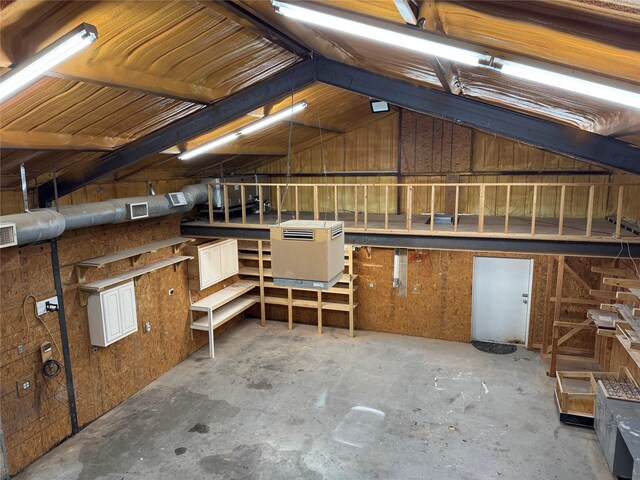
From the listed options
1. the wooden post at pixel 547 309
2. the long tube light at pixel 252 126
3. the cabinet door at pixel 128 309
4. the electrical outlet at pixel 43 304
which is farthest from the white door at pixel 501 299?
the electrical outlet at pixel 43 304

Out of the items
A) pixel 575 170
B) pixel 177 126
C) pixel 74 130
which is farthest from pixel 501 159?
pixel 74 130

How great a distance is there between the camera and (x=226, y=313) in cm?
875

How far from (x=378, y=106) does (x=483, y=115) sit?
456 cm

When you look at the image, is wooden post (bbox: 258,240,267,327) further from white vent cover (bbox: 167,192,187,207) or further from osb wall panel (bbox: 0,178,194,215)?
white vent cover (bbox: 167,192,187,207)

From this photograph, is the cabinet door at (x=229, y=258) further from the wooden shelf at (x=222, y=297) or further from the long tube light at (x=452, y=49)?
the long tube light at (x=452, y=49)

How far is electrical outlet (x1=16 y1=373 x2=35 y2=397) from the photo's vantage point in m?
5.24

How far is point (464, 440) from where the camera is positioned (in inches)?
221

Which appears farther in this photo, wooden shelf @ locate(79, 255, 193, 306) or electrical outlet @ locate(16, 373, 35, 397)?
wooden shelf @ locate(79, 255, 193, 306)

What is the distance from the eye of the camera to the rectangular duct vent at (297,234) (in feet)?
11.3

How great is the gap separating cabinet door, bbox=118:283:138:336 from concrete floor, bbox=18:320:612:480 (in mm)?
1233

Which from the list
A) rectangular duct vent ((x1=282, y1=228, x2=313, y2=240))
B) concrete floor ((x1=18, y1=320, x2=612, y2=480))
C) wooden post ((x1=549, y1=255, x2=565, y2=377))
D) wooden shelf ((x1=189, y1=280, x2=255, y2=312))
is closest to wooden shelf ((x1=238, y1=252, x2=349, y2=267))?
wooden shelf ((x1=189, y1=280, x2=255, y2=312))

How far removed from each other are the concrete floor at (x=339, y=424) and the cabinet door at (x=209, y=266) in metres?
1.45

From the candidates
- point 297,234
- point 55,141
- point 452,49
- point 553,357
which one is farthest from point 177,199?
point 553,357

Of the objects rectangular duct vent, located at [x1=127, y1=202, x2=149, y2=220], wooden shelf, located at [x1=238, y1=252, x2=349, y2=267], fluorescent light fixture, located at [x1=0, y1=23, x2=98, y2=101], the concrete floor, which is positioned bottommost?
the concrete floor
